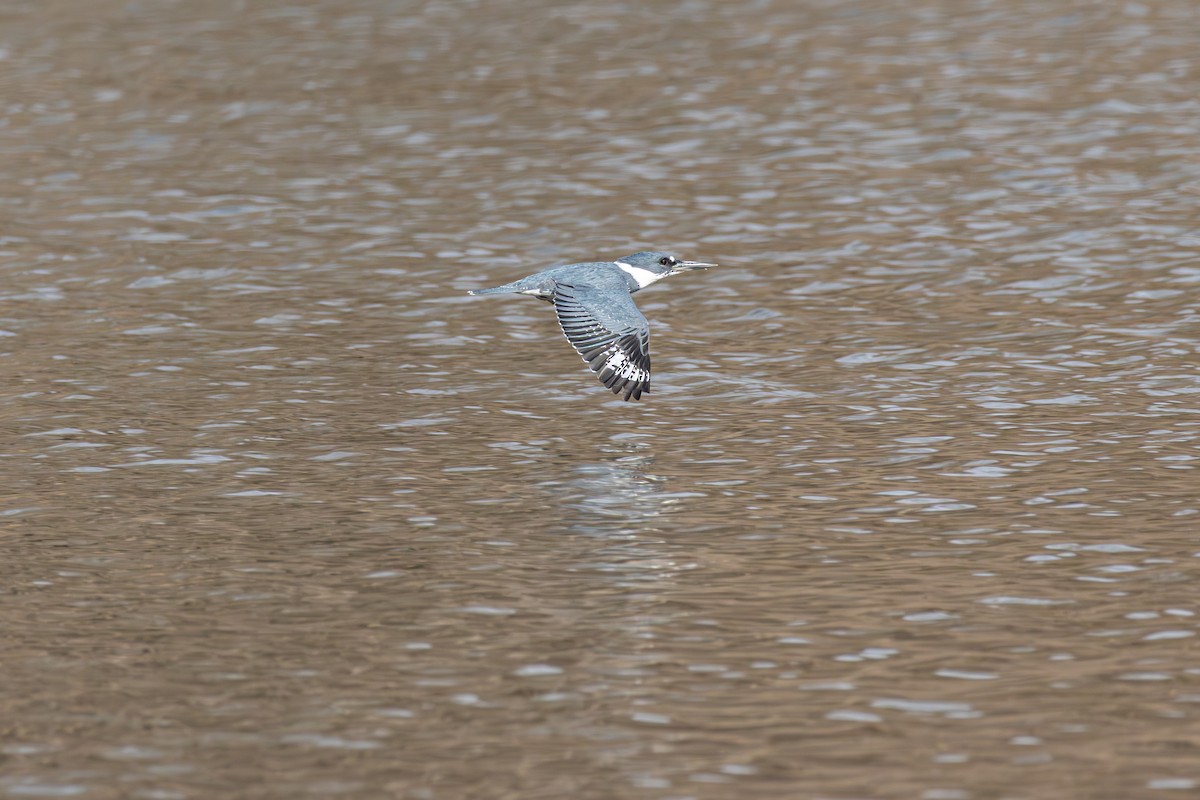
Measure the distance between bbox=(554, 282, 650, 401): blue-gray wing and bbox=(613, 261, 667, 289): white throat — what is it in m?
1.19

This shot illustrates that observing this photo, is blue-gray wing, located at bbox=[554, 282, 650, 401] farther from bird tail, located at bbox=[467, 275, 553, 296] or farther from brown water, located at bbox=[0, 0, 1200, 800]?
brown water, located at bbox=[0, 0, 1200, 800]

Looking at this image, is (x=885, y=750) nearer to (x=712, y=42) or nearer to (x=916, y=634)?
(x=916, y=634)

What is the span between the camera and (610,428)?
56.1ft

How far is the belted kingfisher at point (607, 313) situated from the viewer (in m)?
16.0

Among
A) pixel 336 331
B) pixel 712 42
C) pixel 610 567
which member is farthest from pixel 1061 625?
pixel 712 42

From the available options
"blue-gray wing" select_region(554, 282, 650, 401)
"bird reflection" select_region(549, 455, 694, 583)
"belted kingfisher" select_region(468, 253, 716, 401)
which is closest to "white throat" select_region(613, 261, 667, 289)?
"belted kingfisher" select_region(468, 253, 716, 401)

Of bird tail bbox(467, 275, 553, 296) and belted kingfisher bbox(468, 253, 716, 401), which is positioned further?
bird tail bbox(467, 275, 553, 296)

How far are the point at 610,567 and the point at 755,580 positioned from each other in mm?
1020

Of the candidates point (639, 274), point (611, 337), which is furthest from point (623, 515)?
point (639, 274)

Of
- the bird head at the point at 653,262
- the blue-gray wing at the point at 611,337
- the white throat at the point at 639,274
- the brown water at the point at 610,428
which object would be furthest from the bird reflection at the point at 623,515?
the bird head at the point at 653,262

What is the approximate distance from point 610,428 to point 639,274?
71.8 inches

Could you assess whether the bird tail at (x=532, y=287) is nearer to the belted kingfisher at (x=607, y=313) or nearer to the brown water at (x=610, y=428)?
the belted kingfisher at (x=607, y=313)

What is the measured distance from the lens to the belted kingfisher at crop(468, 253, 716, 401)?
1600 cm

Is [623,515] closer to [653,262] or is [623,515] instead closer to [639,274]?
[639,274]
